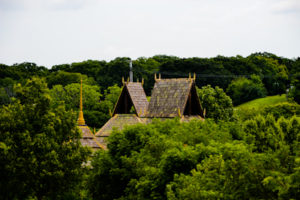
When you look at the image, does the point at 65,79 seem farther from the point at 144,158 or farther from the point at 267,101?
the point at 144,158

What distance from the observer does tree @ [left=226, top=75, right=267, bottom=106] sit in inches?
4894

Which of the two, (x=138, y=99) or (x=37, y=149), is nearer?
(x=37, y=149)

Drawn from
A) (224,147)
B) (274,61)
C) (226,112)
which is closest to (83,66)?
(274,61)

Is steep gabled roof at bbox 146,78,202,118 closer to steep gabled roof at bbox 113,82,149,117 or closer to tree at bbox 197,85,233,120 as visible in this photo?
steep gabled roof at bbox 113,82,149,117

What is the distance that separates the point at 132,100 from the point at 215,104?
20582mm

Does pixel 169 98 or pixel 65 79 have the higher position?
pixel 169 98

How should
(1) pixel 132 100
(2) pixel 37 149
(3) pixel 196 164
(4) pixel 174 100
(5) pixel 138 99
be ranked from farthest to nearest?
(5) pixel 138 99, (1) pixel 132 100, (4) pixel 174 100, (2) pixel 37 149, (3) pixel 196 164

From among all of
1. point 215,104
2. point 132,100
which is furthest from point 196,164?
point 215,104

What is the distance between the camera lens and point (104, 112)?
105m

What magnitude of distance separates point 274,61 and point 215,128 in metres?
111

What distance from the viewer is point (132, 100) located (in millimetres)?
55781

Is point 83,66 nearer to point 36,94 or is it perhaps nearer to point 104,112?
point 104,112

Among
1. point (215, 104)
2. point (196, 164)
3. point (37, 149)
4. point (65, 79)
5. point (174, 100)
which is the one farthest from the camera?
point (65, 79)

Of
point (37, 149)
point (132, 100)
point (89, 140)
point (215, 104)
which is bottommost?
point (89, 140)
